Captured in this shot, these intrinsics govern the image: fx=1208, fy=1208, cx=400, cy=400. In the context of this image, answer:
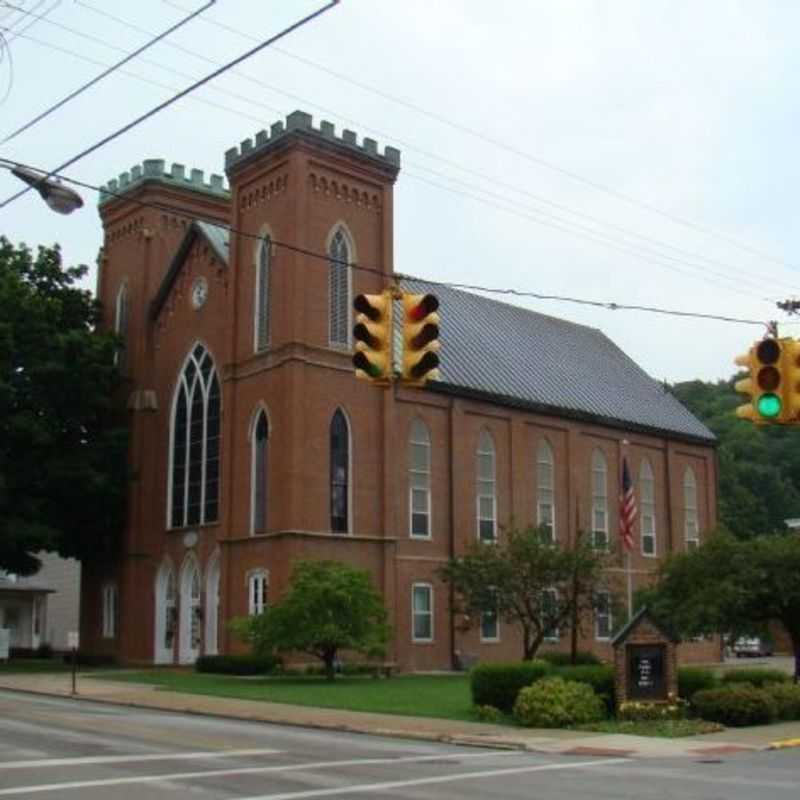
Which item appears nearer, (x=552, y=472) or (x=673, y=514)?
(x=552, y=472)

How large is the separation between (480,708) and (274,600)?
1618cm

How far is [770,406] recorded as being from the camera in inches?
560

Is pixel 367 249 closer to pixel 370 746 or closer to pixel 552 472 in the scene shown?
pixel 552 472

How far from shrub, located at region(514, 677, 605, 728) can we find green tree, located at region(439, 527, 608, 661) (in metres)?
15.2

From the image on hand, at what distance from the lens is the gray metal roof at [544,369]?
50.2m

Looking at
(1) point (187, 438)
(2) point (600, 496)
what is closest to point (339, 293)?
(1) point (187, 438)

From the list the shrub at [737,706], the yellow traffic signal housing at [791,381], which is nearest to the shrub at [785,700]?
the shrub at [737,706]

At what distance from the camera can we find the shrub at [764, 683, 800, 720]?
25.1 metres

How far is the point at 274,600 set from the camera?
131 feet

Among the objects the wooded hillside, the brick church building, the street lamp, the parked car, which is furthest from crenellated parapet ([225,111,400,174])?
the wooded hillside

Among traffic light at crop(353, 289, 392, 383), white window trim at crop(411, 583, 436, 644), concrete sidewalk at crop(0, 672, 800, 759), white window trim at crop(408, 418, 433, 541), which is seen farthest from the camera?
white window trim at crop(408, 418, 433, 541)

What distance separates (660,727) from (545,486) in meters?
28.8

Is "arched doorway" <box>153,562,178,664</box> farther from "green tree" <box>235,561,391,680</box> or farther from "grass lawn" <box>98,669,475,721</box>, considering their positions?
"green tree" <box>235,561,391,680</box>

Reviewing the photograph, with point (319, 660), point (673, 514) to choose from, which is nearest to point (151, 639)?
point (319, 660)
